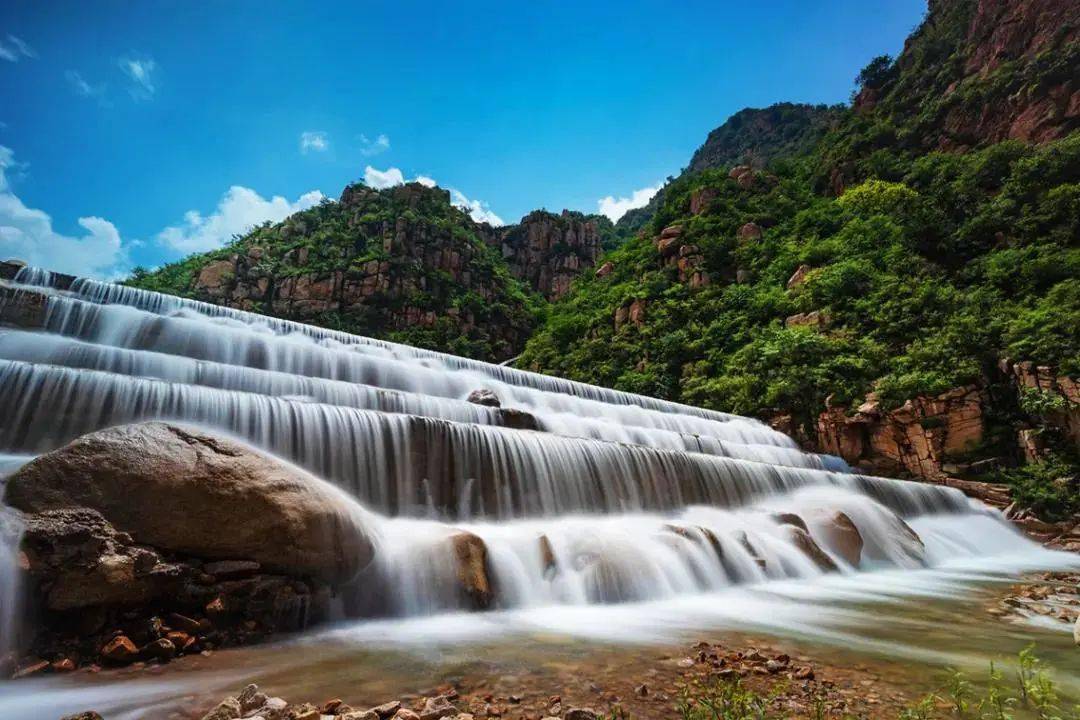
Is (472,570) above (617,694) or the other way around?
above

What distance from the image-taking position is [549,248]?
5825 cm

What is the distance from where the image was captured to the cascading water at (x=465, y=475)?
597 cm

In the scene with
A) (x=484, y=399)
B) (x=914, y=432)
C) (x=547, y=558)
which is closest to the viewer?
(x=547, y=558)

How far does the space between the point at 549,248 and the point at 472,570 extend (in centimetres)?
5488

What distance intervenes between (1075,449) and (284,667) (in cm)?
1847

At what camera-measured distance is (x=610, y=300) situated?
34.7 metres

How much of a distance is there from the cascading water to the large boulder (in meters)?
0.53

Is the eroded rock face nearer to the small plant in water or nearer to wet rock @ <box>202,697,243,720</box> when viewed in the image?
wet rock @ <box>202,697,243,720</box>

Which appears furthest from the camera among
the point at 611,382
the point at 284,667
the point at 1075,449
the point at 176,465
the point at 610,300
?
the point at 610,300

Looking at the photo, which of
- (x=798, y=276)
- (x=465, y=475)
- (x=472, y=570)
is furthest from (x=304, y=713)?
(x=798, y=276)

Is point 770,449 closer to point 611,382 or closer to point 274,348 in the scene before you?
point 611,382

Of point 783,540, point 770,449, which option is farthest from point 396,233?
point 783,540

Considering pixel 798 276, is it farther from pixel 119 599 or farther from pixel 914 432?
pixel 119 599

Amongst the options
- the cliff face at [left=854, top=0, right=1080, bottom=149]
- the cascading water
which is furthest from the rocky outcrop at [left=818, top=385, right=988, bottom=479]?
the cliff face at [left=854, top=0, right=1080, bottom=149]
